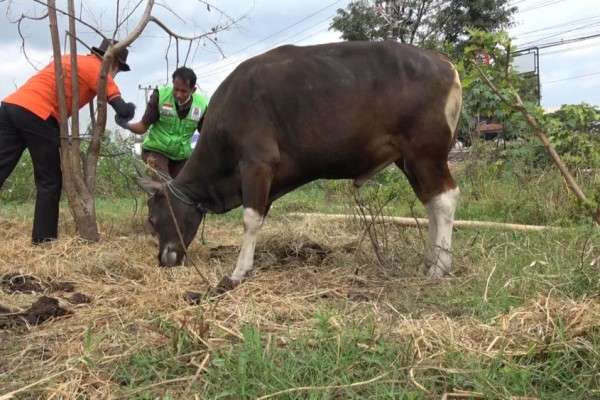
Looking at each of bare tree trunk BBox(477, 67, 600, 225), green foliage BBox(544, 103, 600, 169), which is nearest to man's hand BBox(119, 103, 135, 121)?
bare tree trunk BBox(477, 67, 600, 225)

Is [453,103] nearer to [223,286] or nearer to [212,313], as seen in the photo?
[223,286]

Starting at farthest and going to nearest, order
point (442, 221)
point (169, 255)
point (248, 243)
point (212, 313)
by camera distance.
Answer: point (169, 255) < point (442, 221) < point (248, 243) < point (212, 313)

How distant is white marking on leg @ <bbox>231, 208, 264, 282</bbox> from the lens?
4523 millimetres

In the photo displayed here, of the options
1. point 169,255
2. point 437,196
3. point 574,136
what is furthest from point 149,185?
point 574,136

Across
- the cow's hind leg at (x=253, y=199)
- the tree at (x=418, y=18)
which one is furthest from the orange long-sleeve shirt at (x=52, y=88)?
the tree at (x=418, y=18)

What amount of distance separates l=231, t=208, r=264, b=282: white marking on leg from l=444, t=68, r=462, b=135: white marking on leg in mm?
1536

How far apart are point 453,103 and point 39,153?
368 centimetres

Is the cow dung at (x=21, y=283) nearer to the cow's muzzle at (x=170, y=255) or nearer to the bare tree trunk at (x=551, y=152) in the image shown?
the cow's muzzle at (x=170, y=255)

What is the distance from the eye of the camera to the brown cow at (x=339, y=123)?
15.3ft

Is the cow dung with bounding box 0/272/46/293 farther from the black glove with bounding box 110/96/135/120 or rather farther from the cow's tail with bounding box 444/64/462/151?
the cow's tail with bounding box 444/64/462/151

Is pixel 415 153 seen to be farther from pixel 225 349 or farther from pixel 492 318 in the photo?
pixel 225 349

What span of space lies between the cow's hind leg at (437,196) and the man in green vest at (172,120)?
7.96ft

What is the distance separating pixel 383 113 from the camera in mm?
4684

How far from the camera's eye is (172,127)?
6523 millimetres
